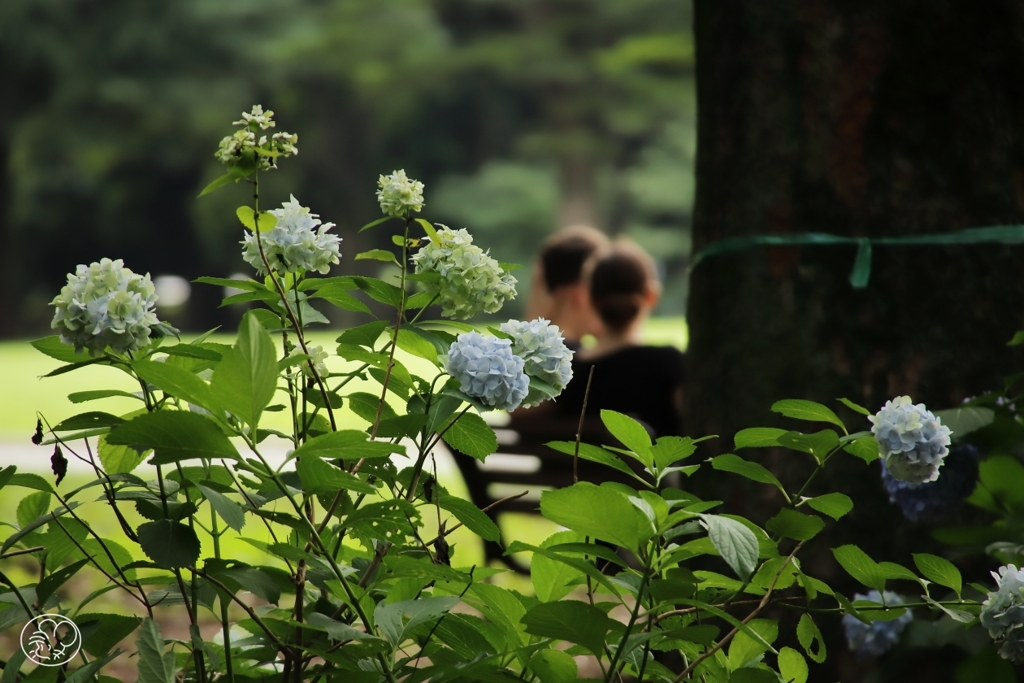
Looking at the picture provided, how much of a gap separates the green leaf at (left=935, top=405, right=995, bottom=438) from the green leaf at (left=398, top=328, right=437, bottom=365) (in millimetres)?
757

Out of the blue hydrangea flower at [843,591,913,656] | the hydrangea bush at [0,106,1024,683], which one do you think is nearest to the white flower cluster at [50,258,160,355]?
the hydrangea bush at [0,106,1024,683]

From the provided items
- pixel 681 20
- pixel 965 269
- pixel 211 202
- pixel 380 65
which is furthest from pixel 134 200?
pixel 965 269

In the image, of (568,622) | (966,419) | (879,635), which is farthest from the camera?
(879,635)

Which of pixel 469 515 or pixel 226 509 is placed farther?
pixel 469 515

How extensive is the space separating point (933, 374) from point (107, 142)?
81.8ft

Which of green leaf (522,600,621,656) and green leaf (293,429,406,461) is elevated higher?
green leaf (293,429,406,461)

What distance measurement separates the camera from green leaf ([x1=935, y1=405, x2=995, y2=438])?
1516 millimetres

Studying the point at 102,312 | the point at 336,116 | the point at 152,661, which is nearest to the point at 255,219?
the point at 102,312

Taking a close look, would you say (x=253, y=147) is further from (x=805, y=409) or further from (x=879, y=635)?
(x=879, y=635)

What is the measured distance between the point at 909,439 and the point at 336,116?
88.1ft

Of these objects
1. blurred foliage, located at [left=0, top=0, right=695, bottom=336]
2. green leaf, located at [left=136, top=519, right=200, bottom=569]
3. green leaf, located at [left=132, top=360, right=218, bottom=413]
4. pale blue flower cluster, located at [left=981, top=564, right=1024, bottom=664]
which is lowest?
blurred foliage, located at [left=0, top=0, right=695, bottom=336]

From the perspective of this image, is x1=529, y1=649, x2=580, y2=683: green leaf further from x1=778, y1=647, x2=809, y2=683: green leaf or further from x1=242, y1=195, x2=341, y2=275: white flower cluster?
x1=242, y1=195, x2=341, y2=275: white flower cluster

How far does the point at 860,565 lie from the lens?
1.08 metres

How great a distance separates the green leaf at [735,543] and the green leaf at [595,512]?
6 cm
